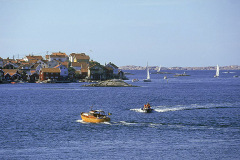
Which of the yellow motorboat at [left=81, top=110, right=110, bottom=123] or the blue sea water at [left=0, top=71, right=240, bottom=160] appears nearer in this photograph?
the blue sea water at [left=0, top=71, right=240, bottom=160]

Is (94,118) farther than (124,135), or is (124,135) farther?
(94,118)

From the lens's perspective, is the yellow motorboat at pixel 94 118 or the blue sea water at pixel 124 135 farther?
the yellow motorboat at pixel 94 118

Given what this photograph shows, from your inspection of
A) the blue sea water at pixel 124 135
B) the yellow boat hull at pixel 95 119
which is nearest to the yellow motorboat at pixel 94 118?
the yellow boat hull at pixel 95 119

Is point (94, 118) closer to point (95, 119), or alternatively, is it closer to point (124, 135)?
point (95, 119)

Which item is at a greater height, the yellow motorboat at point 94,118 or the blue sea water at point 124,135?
the yellow motorboat at point 94,118

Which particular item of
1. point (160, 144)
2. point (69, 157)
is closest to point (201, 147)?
point (160, 144)

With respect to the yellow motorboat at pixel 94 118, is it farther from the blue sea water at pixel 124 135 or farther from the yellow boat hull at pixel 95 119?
the blue sea water at pixel 124 135

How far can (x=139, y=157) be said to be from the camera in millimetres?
46469

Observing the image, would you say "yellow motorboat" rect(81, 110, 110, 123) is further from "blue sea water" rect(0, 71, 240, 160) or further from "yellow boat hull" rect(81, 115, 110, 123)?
"blue sea water" rect(0, 71, 240, 160)

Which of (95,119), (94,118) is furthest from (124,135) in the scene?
(94,118)

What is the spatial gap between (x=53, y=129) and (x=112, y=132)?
9.63 metres

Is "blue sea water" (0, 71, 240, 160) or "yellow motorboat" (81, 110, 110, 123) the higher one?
"yellow motorboat" (81, 110, 110, 123)

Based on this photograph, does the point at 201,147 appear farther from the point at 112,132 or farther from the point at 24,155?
the point at 24,155

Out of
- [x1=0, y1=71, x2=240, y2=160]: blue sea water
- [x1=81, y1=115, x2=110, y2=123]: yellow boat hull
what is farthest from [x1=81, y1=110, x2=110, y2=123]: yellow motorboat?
[x1=0, y1=71, x2=240, y2=160]: blue sea water
